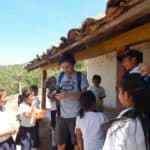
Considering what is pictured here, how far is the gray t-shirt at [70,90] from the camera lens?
520cm

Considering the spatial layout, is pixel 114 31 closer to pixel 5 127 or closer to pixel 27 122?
pixel 5 127

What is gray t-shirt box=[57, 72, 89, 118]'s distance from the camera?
17.0 feet

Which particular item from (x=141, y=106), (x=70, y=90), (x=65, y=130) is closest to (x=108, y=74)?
(x=65, y=130)

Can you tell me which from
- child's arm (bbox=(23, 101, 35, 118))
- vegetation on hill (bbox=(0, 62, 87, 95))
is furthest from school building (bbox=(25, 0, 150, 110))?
vegetation on hill (bbox=(0, 62, 87, 95))

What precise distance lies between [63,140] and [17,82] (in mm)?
27267

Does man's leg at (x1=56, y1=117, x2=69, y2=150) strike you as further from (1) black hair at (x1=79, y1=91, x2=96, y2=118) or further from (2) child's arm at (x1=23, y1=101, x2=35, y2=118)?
(2) child's arm at (x1=23, y1=101, x2=35, y2=118)

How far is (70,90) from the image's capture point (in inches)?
204

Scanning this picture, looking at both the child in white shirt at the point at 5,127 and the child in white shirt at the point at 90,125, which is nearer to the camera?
the child in white shirt at the point at 90,125

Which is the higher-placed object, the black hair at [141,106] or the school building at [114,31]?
the school building at [114,31]

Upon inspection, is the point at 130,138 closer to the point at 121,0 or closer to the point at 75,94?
the point at 121,0

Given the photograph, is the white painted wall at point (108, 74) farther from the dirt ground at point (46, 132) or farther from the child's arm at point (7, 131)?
the child's arm at point (7, 131)

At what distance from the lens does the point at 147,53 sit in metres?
9.55

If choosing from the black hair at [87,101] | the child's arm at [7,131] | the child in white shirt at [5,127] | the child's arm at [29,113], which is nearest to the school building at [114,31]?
the black hair at [87,101]

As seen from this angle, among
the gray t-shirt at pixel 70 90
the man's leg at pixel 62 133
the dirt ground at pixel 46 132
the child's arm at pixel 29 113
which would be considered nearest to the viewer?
the gray t-shirt at pixel 70 90
